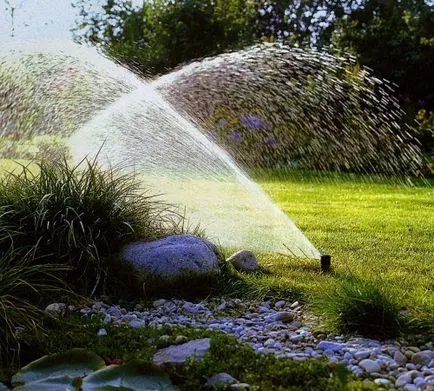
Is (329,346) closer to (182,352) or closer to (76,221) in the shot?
(182,352)

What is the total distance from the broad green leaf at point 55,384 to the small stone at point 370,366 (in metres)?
1.29

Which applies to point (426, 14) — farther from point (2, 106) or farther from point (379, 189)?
point (2, 106)

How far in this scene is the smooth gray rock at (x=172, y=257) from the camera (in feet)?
17.1

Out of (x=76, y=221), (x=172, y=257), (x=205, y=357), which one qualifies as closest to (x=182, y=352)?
(x=205, y=357)

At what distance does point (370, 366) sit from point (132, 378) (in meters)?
1.09

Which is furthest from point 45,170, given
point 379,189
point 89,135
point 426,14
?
point 426,14

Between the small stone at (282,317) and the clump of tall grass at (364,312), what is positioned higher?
the clump of tall grass at (364,312)

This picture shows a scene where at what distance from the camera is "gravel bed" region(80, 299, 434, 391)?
3746 millimetres

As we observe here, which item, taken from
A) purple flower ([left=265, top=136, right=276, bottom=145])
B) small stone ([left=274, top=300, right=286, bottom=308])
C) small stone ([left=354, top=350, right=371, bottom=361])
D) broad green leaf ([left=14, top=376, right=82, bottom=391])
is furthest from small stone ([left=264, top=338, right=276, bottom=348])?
purple flower ([left=265, top=136, right=276, bottom=145])

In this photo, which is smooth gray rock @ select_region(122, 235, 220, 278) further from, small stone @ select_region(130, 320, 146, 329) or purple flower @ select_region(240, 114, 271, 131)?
purple flower @ select_region(240, 114, 271, 131)

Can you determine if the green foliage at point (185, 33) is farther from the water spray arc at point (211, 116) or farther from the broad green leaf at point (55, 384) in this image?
the broad green leaf at point (55, 384)

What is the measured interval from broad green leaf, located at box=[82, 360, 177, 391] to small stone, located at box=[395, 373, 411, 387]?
977 millimetres

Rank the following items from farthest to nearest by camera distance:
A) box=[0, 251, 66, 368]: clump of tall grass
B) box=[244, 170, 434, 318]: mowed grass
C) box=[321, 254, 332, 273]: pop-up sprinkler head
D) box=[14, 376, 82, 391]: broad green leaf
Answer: box=[321, 254, 332, 273]: pop-up sprinkler head
box=[244, 170, 434, 318]: mowed grass
box=[0, 251, 66, 368]: clump of tall grass
box=[14, 376, 82, 391]: broad green leaf

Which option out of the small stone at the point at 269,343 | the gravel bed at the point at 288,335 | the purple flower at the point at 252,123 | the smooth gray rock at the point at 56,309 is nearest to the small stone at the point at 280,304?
the gravel bed at the point at 288,335
